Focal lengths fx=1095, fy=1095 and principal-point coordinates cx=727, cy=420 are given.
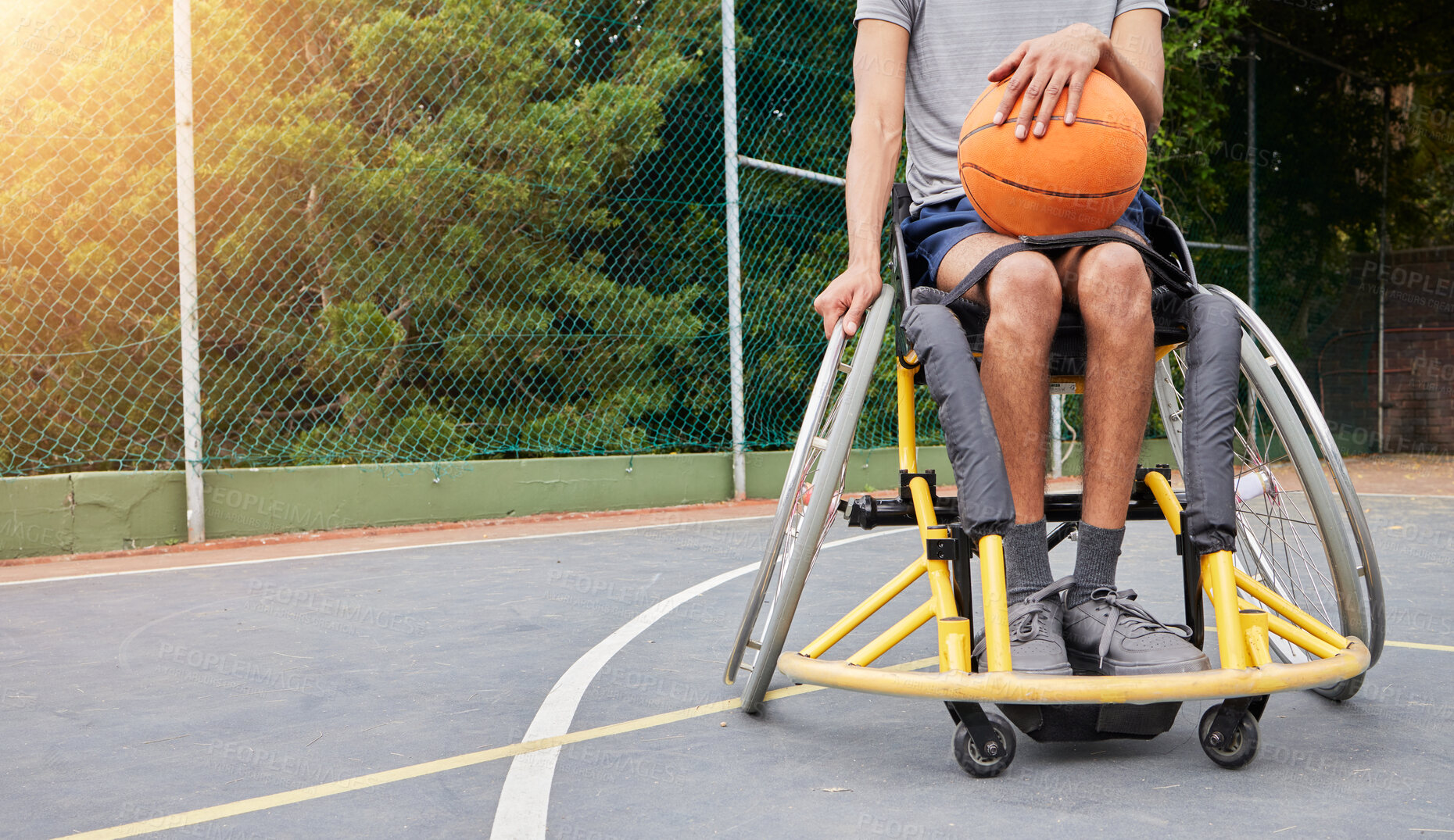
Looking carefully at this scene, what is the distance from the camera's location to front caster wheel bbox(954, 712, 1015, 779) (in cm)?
177

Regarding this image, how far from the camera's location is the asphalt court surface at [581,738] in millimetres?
1649

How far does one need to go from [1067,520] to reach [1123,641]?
50 centimetres

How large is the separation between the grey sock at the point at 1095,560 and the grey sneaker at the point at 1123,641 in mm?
23

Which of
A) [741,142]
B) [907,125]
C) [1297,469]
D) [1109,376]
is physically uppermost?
[741,142]

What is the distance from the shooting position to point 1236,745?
1.78 m

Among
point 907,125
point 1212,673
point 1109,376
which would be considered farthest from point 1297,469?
point 907,125

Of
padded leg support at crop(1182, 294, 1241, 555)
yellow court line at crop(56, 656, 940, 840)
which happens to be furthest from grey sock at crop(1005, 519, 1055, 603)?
yellow court line at crop(56, 656, 940, 840)

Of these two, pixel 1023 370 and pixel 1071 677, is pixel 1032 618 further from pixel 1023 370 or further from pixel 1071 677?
pixel 1023 370

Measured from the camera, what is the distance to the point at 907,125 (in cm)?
251

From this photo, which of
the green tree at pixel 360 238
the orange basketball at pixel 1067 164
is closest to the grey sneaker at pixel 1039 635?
the orange basketball at pixel 1067 164

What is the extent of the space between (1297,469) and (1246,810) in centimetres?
61

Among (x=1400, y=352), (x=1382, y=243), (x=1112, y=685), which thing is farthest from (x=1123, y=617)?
(x=1382, y=243)

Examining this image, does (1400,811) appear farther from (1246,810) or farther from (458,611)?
(458,611)

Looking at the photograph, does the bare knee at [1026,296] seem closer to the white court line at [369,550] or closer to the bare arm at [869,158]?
the bare arm at [869,158]
